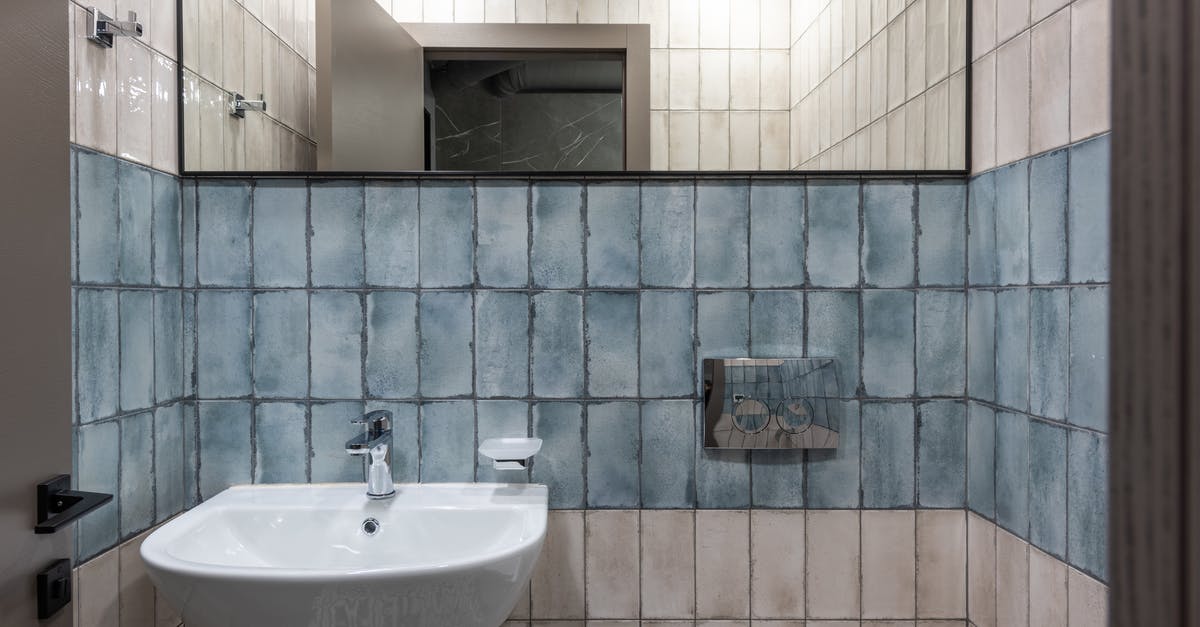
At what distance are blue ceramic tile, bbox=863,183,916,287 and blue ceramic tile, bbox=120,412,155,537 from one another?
131 centimetres

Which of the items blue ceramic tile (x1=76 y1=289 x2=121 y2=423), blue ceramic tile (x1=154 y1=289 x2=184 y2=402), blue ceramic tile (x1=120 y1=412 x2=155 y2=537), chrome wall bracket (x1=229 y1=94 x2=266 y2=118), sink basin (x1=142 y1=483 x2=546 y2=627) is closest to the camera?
sink basin (x1=142 y1=483 x2=546 y2=627)

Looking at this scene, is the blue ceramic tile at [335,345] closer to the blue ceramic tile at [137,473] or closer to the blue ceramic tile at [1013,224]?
the blue ceramic tile at [137,473]

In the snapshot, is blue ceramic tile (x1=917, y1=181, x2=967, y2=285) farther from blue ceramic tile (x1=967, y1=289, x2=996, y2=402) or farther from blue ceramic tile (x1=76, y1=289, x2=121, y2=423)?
blue ceramic tile (x1=76, y1=289, x2=121, y2=423)

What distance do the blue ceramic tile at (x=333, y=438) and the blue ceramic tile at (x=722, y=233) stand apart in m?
0.53

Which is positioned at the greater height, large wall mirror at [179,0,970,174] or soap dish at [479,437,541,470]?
large wall mirror at [179,0,970,174]

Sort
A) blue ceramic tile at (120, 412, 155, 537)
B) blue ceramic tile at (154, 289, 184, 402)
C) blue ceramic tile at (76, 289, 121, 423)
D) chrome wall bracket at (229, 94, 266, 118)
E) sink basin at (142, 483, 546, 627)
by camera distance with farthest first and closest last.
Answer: chrome wall bracket at (229, 94, 266, 118) < blue ceramic tile at (154, 289, 184, 402) < blue ceramic tile at (120, 412, 155, 537) < blue ceramic tile at (76, 289, 121, 423) < sink basin at (142, 483, 546, 627)

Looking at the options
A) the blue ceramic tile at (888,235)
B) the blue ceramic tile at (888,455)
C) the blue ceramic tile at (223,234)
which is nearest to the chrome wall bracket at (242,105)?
the blue ceramic tile at (223,234)

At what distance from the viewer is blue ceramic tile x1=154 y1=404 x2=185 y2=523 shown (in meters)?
1.28

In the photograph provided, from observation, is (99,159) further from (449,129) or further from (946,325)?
(946,325)

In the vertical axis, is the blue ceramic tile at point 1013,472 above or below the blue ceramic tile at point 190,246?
below

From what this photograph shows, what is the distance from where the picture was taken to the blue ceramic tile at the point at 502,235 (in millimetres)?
1366

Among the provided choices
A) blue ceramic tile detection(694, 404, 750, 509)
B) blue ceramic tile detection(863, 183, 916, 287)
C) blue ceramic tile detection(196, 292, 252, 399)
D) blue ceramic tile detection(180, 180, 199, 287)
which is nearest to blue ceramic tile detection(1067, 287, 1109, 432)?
blue ceramic tile detection(863, 183, 916, 287)

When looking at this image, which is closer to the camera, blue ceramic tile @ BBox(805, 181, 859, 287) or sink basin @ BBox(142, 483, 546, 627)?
sink basin @ BBox(142, 483, 546, 627)

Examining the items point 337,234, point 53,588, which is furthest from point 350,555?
point 337,234
